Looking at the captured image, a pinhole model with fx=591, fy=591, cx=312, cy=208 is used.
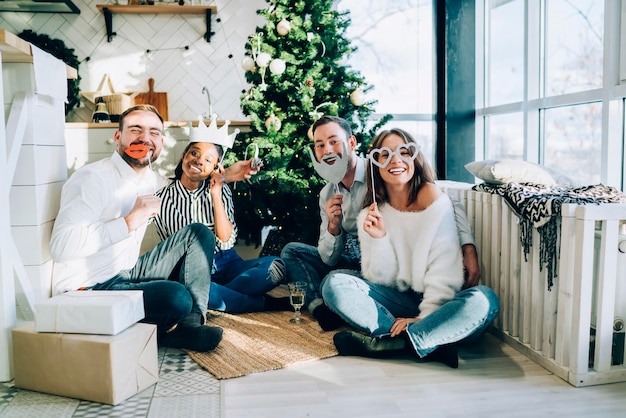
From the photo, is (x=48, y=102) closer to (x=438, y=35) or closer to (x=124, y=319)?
(x=124, y=319)

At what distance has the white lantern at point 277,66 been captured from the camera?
3172 millimetres

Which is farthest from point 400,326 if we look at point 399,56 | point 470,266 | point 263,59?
point 399,56

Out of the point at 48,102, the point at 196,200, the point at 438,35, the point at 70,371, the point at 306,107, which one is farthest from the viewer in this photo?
the point at 438,35

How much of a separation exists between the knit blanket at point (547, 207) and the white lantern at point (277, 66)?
144 cm

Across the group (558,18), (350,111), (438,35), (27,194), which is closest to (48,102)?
(27,194)

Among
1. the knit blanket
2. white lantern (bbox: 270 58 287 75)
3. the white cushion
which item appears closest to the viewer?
the knit blanket

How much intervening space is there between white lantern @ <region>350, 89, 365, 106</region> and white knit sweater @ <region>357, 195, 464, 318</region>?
102 centimetres

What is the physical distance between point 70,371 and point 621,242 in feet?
6.22

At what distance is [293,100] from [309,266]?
3.12 feet

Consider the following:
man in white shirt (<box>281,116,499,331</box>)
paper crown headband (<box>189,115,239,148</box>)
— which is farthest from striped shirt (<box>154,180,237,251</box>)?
man in white shirt (<box>281,116,499,331</box>)

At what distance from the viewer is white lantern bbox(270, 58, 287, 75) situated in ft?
10.4

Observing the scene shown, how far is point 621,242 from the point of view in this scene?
2.02 m

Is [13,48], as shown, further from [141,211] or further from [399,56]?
[399,56]

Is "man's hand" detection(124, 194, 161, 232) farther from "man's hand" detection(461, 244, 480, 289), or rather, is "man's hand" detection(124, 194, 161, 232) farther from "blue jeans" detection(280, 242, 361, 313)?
"man's hand" detection(461, 244, 480, 289)
